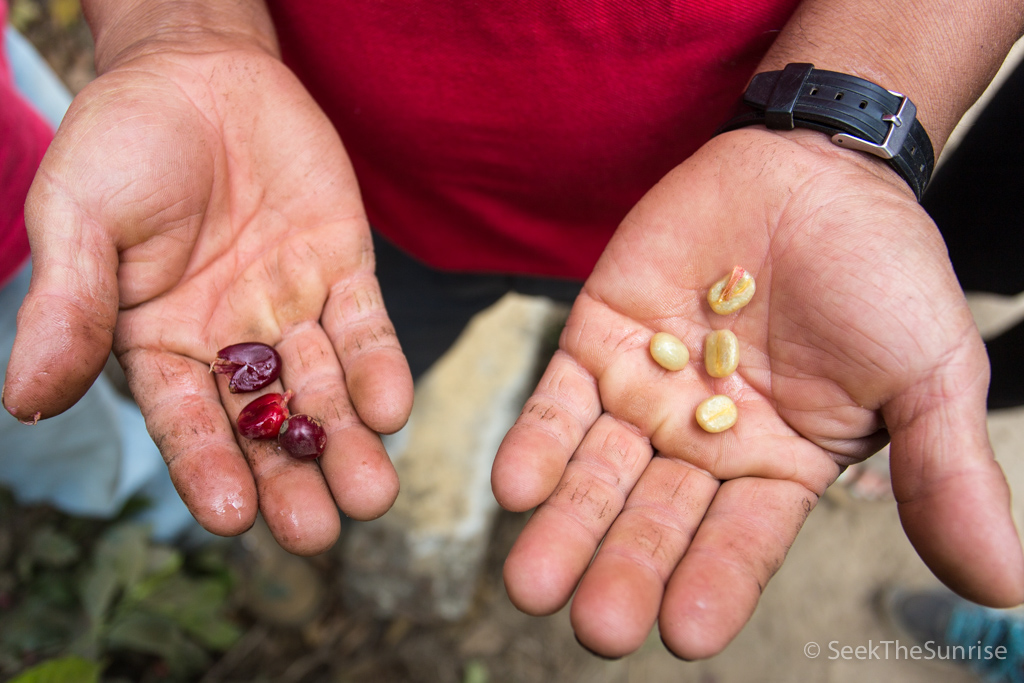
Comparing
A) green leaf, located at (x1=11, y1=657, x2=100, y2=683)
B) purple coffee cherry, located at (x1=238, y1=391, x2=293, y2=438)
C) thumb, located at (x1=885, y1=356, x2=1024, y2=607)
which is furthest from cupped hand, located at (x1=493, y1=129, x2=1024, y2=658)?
green leaf, located at (x1=11, y1=657, x2=100, y2=683)

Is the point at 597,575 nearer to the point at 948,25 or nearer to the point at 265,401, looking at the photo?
the point at 265,401

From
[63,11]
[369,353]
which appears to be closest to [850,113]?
[369,353]

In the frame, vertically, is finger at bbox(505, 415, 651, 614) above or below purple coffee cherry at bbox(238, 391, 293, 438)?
below

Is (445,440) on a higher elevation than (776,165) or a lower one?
lower

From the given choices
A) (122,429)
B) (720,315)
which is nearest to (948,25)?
(720,315)

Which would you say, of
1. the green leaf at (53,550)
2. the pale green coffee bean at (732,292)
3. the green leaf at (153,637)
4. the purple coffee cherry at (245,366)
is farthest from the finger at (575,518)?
the green leaf at (53,550)

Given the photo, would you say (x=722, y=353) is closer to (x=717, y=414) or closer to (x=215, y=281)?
(x=717, y=414)

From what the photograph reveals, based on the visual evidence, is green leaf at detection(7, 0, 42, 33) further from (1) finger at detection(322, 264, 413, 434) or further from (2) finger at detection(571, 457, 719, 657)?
(2) finger at detection(571, 457, 719, 657)
